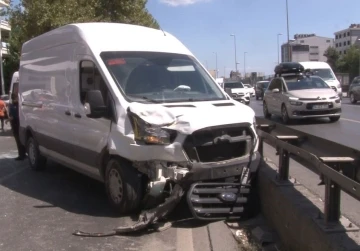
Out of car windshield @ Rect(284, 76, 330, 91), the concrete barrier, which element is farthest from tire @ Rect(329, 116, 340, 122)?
the concrete barrier

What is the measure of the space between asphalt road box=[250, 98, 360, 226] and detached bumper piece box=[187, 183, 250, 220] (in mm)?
922

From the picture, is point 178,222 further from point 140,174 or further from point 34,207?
point 34,207

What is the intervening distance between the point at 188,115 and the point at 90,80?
6.87 ft

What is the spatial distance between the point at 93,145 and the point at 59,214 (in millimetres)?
1064

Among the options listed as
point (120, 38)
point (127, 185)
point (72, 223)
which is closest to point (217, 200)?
point (127, 185)

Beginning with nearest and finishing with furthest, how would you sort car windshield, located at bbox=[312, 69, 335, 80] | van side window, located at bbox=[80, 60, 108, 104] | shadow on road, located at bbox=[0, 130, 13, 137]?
van side window, located at bbox=[80, 60, 108, 104], shadow on road, located at bbox=[0, 130, 13, 137], car windshield, located at bbox=[312, 69, 335, 80]

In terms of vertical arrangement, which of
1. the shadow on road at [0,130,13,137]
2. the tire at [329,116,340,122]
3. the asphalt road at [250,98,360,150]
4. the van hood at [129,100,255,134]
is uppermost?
the van hood at [129,100,255,134]

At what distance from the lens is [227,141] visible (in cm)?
651

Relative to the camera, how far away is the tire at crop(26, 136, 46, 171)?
10.6m

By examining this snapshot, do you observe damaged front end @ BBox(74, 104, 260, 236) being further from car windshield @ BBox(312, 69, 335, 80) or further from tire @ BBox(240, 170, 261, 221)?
car windshield @ BBox(312, 69, 335, 80)

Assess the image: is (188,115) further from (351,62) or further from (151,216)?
(351,62)

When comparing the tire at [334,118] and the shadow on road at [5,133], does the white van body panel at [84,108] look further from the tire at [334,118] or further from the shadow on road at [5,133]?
the tire at [334,118]

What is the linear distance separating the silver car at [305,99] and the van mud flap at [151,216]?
1265 cm

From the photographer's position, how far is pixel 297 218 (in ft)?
16.4
